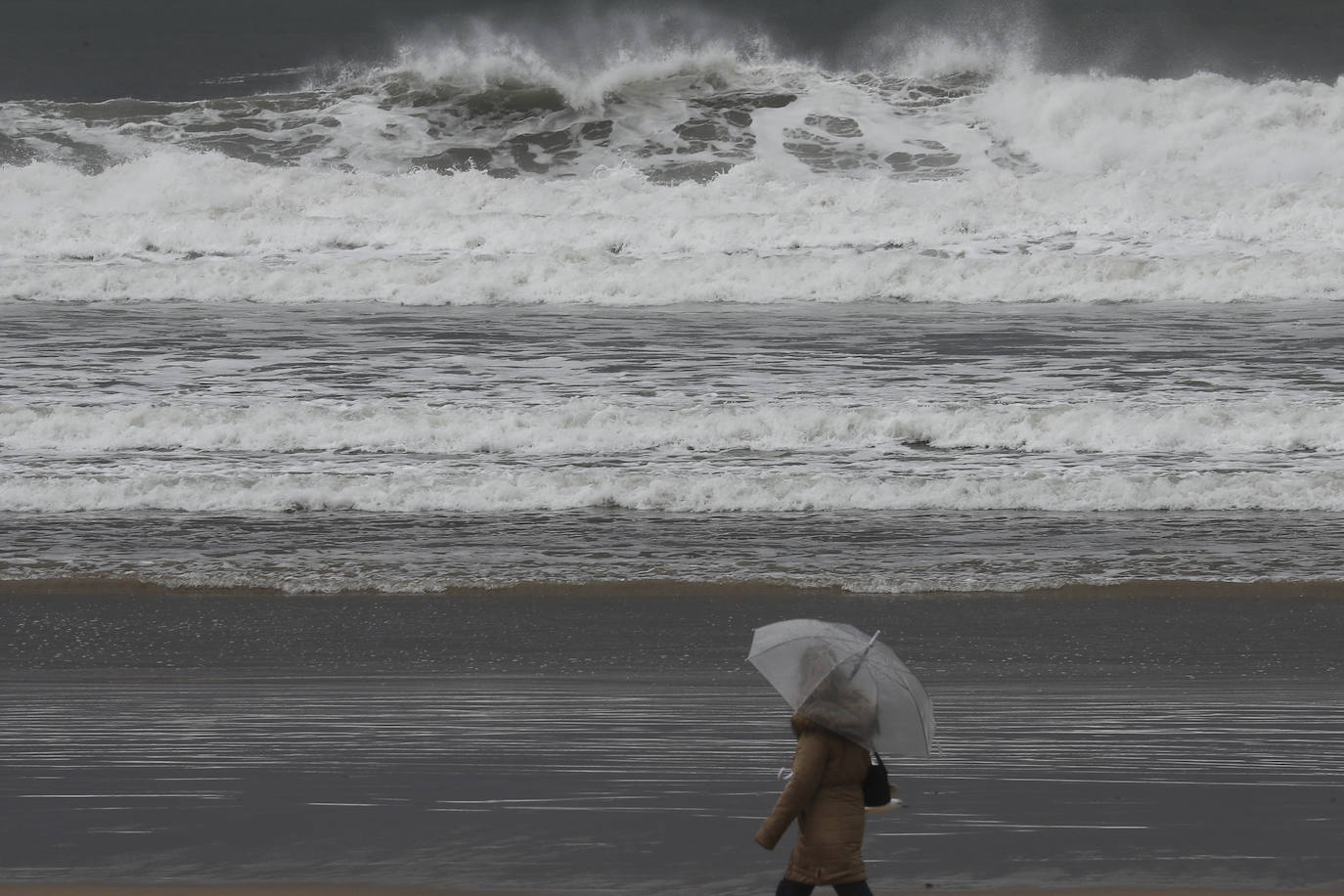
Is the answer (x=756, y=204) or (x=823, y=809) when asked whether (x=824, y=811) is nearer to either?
(x=823, y=809)

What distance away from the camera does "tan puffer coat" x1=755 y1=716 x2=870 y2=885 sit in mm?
3186

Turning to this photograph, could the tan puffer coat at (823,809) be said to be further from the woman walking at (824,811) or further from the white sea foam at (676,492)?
the white sea foam at (676,492)

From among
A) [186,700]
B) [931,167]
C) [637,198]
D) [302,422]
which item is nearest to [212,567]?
[186,700]

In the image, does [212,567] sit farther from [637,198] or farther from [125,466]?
[637,198]

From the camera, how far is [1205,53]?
97.7 feet

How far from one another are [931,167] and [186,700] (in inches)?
810

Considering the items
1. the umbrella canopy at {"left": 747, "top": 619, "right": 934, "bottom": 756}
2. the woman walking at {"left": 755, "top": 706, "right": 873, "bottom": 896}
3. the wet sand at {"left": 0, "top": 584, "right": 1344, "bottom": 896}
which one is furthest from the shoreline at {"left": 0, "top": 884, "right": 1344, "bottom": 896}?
the umbrella canopy at {"left": 747, "top": 619, "right": 934, "bottom": 756}

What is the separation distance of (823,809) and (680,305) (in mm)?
14920

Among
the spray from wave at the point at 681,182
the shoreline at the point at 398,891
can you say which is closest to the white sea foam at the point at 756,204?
the spray from wave at the point at 681,182

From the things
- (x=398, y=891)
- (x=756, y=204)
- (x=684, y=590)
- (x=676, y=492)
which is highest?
(x=756, y=204)

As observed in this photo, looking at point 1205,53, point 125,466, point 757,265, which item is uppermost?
point 1205,53

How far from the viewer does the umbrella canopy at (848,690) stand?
3141 mm

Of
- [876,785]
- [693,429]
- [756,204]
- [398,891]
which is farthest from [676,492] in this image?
[756,204]

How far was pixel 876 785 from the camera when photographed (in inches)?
128
